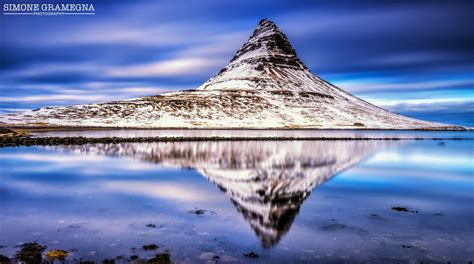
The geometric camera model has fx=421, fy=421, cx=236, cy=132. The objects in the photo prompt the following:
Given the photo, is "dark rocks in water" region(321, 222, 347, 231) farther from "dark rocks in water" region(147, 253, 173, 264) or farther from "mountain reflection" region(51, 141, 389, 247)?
"dark rocks in water" region(147, 253, 173, 264)

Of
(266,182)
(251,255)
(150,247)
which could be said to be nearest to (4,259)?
(150,247)

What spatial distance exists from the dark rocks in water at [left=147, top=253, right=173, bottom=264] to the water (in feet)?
0.96

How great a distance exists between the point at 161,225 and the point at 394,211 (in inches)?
439

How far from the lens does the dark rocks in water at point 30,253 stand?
39.9 ft

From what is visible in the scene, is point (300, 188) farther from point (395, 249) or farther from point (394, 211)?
point (395, 249)

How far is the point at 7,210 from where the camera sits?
18.8 metres

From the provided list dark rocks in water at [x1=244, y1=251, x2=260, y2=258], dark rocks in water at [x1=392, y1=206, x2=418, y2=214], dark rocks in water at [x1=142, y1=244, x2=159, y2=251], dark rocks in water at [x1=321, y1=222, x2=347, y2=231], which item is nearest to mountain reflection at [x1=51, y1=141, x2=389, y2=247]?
dark rocks in water at [x1=244, y1=251, x2=260, y2=258]

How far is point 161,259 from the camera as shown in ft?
40.8

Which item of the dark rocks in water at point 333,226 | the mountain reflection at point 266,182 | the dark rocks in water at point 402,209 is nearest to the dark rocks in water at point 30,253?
the mountain reflection at point 266,182

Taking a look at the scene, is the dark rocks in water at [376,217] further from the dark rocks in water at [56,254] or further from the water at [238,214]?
the dark rocks in water at [56,254]

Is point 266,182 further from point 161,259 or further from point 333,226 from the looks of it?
point 161,259

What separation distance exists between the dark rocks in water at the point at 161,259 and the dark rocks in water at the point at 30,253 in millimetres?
3250

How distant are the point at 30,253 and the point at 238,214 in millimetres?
8814

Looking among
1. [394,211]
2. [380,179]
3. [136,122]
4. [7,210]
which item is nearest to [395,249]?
[394,211]
